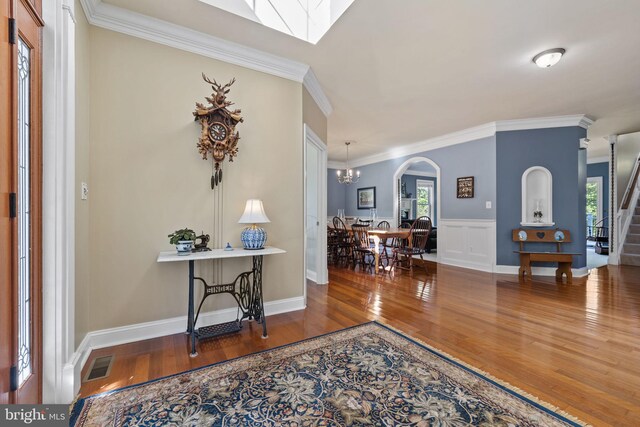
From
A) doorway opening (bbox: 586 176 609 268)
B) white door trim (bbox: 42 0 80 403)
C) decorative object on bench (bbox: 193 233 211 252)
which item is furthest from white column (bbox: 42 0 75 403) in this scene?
doorway opening (bbox: 586 176 609 268)

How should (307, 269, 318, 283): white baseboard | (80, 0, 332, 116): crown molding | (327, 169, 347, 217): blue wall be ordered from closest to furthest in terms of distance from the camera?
(80, 0, 332, 116): crown molding < (307, 269, 318, 283): white baseboard < (327, 169, 347, 217): blue wall

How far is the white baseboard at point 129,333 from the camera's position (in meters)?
1.64

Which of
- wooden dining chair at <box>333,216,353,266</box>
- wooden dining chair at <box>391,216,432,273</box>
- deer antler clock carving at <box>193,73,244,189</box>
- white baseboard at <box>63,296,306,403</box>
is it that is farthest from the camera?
wooden dining chair at <box>333,216,353,266</box>

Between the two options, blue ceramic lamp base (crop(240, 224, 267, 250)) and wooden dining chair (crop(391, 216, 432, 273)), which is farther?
wooden dining chair (crop(391, 216, 432, 273))

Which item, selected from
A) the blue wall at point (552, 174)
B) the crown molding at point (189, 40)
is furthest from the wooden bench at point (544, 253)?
the crown molding at point (189, 40)

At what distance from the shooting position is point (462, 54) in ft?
9.33

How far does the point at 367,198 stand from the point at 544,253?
4438 mm

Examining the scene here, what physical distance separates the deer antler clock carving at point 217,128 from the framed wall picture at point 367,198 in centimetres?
580

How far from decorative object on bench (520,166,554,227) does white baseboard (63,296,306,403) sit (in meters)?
4.77

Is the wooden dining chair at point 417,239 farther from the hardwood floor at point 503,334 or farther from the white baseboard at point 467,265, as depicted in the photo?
the white baseboard at point 467,265

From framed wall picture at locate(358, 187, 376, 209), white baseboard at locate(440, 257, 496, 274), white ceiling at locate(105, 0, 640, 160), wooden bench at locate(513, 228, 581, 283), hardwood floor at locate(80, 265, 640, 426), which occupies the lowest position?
hardwood floor at locate(80, 265, 640, 426)

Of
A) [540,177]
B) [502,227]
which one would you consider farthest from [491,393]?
[540,177]

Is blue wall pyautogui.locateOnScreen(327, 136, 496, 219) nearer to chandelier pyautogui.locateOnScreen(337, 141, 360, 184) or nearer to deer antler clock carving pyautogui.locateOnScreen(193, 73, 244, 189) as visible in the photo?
chandelier pyautogui.locateOnScreen(337, 141, 360, 184)

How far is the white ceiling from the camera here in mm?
2242
